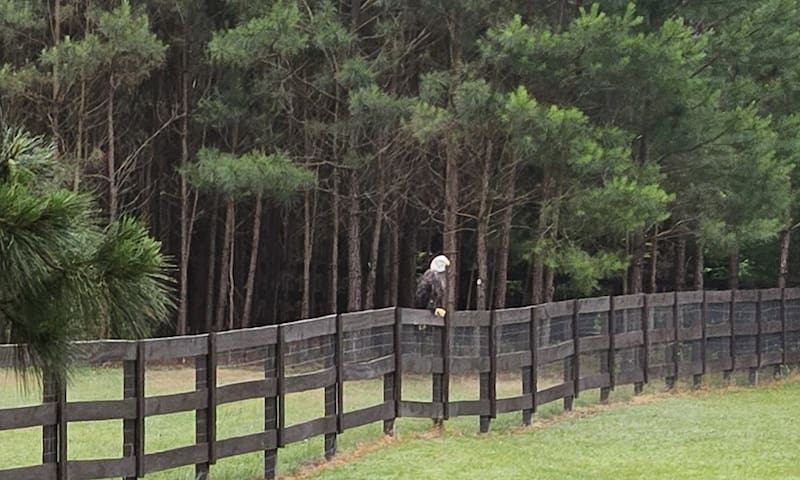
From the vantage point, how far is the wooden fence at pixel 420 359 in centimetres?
789

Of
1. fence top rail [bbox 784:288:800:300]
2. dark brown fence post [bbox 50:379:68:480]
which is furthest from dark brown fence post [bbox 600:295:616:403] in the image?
dark brown fence post [bbox 50:379:68:480]

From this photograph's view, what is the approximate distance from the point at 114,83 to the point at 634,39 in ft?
27.5

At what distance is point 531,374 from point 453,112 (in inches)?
232

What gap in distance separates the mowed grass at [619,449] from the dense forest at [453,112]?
468 cm

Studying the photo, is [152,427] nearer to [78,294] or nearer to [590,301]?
[590,301]

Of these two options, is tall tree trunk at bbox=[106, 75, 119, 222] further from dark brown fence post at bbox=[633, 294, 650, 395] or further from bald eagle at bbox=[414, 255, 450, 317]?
dark brown fence post at bbox=[633, 294, 650, 395]

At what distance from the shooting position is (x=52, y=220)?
239 centimetres

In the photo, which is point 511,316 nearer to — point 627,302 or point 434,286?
point 434,286

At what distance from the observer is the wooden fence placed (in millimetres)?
7895

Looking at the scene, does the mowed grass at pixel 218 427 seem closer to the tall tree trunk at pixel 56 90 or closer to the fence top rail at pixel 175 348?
the fence top rail at pixel 175 348

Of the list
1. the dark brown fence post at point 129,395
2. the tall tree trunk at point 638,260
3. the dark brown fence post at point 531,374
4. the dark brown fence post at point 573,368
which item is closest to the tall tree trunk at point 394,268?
the tall tree trunk at point 638,260

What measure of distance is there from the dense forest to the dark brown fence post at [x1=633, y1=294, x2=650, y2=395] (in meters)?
2.12

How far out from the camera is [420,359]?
1130cm

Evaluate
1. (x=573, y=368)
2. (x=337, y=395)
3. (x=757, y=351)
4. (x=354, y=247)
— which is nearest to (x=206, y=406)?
(x=337, y=395)
